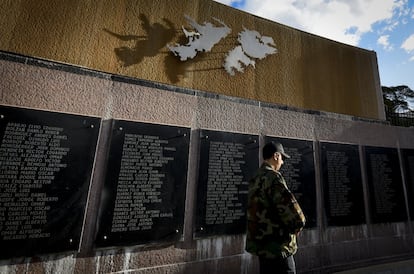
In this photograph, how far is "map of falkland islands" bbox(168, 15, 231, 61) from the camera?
3.93 meters

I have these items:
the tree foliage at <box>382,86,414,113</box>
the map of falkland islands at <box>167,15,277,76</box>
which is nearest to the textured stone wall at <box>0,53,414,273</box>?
the map of falkland islands at <box>167,15,277,76</box>

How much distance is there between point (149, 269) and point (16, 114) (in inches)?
90.6

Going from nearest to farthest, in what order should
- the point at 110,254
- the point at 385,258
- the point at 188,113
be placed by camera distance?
the point at 110,254 → the point at 188,113 → the point at 385,258

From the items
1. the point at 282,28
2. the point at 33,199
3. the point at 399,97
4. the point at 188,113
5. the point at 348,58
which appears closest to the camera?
the point at 33,199

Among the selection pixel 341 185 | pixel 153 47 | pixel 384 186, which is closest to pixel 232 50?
pixel 153 47

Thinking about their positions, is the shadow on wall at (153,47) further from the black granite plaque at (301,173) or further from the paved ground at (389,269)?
the paved ground at (389,269)

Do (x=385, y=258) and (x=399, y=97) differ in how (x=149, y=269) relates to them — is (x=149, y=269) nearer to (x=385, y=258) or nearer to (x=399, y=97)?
(x=385, y=258)

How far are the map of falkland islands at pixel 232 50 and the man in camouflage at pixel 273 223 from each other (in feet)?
8.37

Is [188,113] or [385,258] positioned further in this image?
[385,258]

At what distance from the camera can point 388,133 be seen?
5.00 m

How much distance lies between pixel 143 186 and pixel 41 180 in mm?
1066

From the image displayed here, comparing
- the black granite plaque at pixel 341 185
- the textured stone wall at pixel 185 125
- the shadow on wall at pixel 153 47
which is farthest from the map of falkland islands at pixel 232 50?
the black granite plaque at pixel 341 185

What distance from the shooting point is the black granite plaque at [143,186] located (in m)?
2.69

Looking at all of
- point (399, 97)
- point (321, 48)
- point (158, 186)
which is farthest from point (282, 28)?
point (399, 97)
